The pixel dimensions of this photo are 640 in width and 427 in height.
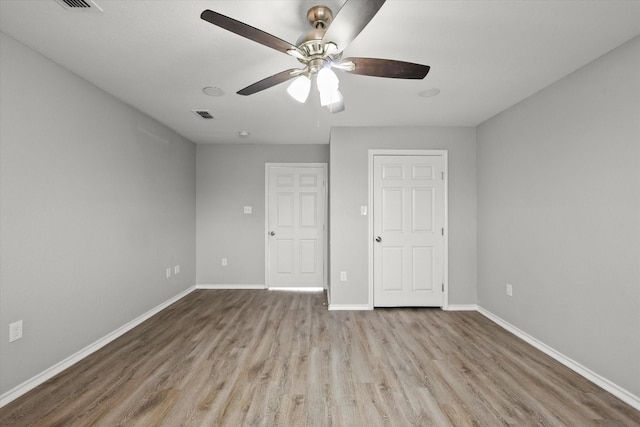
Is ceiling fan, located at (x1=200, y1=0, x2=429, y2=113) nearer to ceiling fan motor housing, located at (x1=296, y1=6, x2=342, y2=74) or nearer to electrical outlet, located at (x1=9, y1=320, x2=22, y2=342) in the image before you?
ceiling fan motor housing, located at (x1=296, y1=6, x2=342, y2=74)

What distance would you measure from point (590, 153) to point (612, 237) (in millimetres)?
654

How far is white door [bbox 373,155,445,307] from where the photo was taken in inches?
151

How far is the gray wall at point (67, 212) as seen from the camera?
1960 mm

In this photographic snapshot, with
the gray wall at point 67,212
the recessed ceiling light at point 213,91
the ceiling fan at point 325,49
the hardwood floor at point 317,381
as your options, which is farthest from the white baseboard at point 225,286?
the ceiling fan at point 325,49

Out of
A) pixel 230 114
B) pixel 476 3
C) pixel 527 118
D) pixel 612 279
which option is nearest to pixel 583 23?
pixel 476 3

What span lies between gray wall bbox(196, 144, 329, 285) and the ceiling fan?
3.09 meters

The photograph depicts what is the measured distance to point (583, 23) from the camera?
1.80m

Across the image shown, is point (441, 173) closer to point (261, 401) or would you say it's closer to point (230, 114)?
point (230, 114)

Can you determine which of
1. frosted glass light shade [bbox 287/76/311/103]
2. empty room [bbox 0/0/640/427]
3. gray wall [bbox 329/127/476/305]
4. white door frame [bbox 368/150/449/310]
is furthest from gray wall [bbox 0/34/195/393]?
white door frame [bbox 368/150/449/310]

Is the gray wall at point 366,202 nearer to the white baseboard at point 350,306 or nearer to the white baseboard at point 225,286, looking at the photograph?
the white baseboard at point 350,306

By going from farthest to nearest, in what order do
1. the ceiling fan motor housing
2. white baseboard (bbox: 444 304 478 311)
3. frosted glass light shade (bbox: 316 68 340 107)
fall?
white baseboard (bbox: 444 304 478 311) < frosted glass light shade (bbox: 316 68 340 107) < the ceiling fan motor housing

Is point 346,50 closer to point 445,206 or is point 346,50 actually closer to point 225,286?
point 445,206

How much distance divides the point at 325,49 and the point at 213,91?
1643 millimetres

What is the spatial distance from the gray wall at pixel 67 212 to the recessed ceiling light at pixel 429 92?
3031mm
